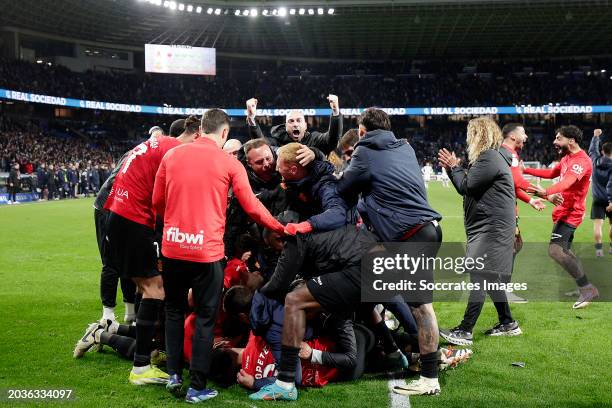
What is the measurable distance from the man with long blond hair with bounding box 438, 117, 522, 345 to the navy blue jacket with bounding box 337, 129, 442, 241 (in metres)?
1.15

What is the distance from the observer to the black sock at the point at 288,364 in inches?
170

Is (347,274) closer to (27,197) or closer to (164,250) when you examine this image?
(164,250)

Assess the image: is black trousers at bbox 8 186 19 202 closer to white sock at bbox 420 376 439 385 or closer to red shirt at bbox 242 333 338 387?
red shirt at bbox 242 333 338 387

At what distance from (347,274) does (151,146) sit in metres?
2.07

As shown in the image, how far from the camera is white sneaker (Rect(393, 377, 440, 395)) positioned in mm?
4410

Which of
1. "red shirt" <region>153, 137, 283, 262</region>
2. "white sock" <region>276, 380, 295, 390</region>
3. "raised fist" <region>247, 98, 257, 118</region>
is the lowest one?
"white sock" <region>276, 380, 295, 390</region>

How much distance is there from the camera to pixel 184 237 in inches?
169

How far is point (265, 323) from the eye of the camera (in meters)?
4.57

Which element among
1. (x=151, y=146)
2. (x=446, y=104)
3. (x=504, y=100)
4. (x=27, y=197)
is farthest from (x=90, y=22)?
(x=151, y=146)

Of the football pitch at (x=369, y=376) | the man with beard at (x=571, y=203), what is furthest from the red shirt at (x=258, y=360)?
the man with beard at (x=571, y=203)

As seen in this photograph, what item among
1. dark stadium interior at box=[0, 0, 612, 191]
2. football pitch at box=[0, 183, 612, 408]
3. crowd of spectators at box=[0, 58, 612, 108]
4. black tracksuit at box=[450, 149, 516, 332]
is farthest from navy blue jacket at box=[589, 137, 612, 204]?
crowd of spectators at box=[0, 58, 612, 108]

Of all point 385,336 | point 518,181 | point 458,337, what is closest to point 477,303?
point 458,337

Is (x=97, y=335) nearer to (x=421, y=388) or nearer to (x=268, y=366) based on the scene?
(x=268, y=366)

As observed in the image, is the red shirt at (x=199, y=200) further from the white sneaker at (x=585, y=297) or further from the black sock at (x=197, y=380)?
the white sneaker at (x=585, y=297)
